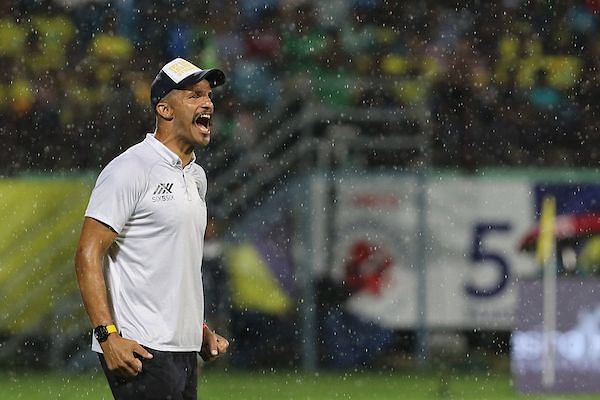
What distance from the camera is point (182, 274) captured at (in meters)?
4.51

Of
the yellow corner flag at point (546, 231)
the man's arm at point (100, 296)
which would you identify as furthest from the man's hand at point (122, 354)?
the yellow corner flag at point (546, 231)

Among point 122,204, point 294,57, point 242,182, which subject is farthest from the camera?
point 294,57

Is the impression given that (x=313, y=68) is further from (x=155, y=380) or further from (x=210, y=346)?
(x=155, y=380)

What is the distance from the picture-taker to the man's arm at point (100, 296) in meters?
4.29

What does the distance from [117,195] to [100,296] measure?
30cm

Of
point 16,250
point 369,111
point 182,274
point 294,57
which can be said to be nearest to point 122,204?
point 182,274

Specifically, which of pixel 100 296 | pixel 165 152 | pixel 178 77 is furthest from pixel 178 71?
pixel 100 296

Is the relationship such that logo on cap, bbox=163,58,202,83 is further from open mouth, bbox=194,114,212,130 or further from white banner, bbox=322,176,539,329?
white banner, bbox=322,176,539,329

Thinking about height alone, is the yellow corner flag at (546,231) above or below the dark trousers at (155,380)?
above

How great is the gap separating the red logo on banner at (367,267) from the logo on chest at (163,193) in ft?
22.8

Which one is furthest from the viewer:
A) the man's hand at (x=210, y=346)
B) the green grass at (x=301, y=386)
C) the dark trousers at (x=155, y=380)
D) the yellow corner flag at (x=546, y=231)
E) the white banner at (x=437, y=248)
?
the white banner at (x=437, y=248)

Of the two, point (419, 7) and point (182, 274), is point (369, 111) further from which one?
point (182, 274)

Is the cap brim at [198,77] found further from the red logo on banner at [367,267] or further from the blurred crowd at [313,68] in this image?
the blurred crowd at [313,68]

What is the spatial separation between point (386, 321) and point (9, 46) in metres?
4.34
